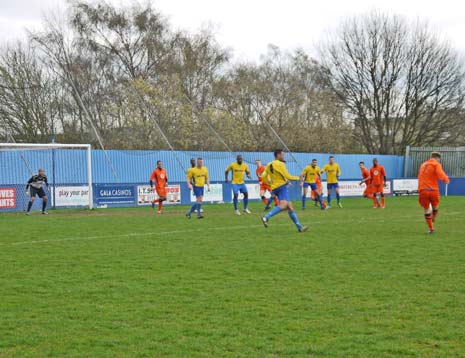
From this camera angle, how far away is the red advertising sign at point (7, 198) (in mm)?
25906

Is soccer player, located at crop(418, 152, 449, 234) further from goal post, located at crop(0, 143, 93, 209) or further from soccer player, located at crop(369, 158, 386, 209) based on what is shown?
goal post, located at crop(0, 143, 93, 209)

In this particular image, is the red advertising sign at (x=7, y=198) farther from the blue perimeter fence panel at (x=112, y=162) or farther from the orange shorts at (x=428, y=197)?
the orange shorts at (x=428, y=197)

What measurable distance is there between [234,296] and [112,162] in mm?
25584

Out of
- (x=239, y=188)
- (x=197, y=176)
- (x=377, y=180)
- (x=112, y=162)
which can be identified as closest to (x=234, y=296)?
(x=197, y=176)

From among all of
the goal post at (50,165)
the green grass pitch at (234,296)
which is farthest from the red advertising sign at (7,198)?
the green grass pitch at (234,296)

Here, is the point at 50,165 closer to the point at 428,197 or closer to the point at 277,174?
the point at 277,174

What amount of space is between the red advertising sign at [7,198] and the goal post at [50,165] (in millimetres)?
1670

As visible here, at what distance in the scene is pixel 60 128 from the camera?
39875mm

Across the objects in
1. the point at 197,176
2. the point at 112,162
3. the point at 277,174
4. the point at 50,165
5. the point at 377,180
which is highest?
the point at 112,162

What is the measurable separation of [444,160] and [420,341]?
138ft

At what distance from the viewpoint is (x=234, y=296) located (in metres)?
7.73

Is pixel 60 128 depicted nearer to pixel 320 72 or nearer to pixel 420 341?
pixel 320 72

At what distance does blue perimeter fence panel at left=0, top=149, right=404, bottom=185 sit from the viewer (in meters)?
29.0

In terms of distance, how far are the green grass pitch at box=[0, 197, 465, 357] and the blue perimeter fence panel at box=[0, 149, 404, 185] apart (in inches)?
603
